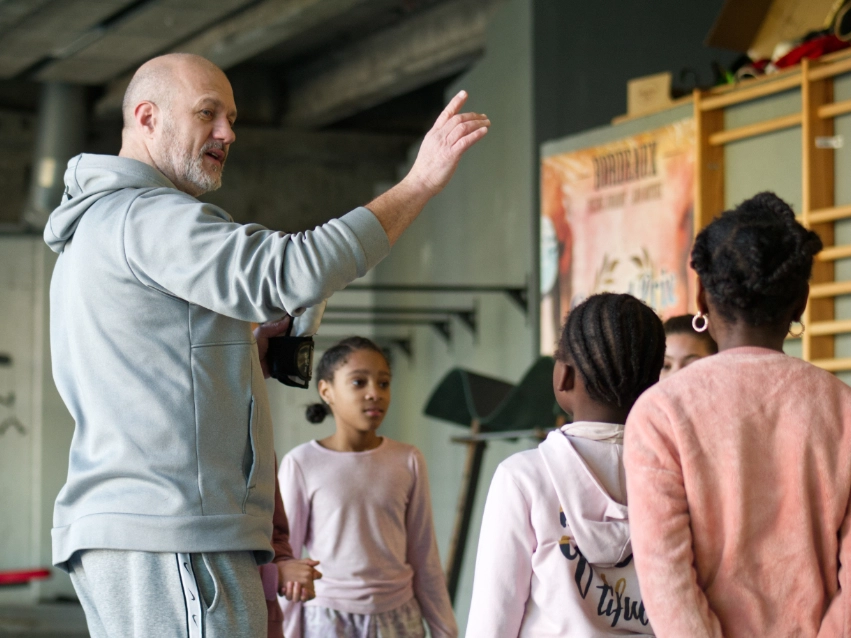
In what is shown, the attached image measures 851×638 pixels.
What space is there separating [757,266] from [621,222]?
3.18m

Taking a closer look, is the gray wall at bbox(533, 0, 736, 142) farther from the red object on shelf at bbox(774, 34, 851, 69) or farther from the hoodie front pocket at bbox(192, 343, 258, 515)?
the hoodie front pocket at bbox(192, 343, 258, 515)

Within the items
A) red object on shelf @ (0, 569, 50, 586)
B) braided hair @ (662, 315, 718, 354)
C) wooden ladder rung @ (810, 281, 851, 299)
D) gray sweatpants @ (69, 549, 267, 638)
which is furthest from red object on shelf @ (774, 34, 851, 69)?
red object on shelf @ (0, 569, 50, 586)

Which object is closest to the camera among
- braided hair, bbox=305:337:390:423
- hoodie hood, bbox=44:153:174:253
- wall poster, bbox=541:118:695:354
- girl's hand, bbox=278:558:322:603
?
hoodie hood, bbox=44:153:174:253

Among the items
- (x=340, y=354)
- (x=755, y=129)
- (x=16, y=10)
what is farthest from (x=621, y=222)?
(x=16, y=10)

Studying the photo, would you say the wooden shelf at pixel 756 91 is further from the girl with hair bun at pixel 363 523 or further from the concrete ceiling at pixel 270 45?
the concrete ceiling at pixel 270 45

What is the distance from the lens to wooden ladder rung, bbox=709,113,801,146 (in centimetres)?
369

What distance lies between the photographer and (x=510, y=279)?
5.84 m

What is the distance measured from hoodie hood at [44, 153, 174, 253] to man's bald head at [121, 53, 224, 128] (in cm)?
11

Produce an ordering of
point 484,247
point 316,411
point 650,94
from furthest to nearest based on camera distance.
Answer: point 484,247 → point 650,94 → point 316,411

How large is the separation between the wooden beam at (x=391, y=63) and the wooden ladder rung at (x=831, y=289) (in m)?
3.50

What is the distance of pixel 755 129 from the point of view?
384 cm

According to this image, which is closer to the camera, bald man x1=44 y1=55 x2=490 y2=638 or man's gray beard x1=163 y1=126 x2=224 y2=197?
bald man x1=44 y1=55 x2=490 y2=638

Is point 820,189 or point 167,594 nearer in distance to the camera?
point 167,594

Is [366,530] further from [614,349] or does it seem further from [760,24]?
[760,24]
